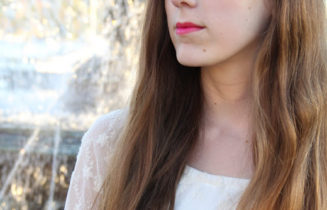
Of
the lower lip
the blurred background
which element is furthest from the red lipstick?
the blurred background

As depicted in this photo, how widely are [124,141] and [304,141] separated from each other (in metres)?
0.49

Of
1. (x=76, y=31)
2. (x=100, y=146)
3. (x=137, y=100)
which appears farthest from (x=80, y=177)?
(x=76, y=31)

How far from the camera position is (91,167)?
5.08 ft

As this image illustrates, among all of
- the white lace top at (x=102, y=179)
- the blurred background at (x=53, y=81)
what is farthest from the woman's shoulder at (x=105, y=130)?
the blurred background at (x=53, y=81)

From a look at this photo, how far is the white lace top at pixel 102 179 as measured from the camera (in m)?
1.38

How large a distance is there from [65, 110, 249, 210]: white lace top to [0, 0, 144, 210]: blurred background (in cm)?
207

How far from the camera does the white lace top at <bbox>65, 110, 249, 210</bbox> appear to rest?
138 centimetres

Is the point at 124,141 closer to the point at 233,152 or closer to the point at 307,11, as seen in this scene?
the point at 233,152

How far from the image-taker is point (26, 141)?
3848 mm

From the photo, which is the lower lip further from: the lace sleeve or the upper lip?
the lace sleeve

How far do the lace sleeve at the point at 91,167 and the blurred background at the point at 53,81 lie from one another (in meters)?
2.07

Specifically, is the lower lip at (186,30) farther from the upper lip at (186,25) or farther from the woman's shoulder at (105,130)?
the woman's shoulder at (105,130)

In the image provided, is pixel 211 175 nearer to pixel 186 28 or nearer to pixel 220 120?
pixel 220 120

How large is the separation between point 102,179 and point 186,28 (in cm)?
50
